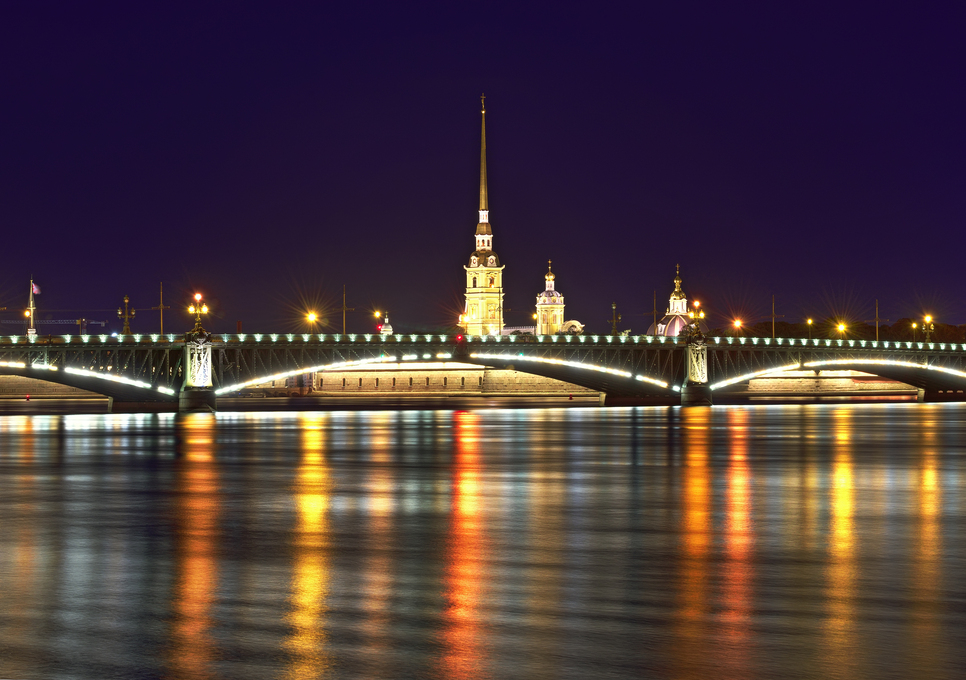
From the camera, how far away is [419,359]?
100 meters

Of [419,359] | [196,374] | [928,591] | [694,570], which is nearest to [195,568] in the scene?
[694,570]

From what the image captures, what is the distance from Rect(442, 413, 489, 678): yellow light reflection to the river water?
0.04 metres

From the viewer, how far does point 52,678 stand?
1042 cm

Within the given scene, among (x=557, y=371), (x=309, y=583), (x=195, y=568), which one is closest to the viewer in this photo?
(x=309, y=583)

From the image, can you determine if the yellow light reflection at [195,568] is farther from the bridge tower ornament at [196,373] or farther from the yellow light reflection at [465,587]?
the bridge tower ornament at [196,373]

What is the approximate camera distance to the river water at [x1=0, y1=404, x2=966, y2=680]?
11.1 meters

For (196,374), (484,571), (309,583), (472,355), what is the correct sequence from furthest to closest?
(472,355), (196,374), (484,571), (309,583)

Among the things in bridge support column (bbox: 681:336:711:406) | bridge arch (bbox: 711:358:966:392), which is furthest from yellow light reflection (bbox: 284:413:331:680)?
bridge arch (bbox: 711:358:966:392)

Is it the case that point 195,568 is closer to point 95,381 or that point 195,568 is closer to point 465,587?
point 465,587

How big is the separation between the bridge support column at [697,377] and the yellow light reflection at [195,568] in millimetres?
83587

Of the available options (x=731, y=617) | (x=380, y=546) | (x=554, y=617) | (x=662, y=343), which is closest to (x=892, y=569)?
(x=731, y=617)

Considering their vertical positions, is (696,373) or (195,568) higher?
(696,373)

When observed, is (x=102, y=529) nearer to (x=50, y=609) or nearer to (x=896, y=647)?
(x=50, y=609)

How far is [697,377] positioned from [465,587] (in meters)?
103
